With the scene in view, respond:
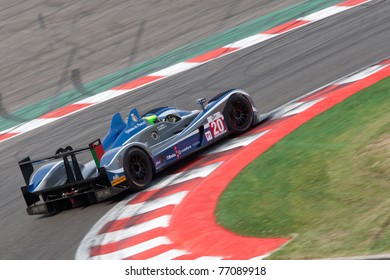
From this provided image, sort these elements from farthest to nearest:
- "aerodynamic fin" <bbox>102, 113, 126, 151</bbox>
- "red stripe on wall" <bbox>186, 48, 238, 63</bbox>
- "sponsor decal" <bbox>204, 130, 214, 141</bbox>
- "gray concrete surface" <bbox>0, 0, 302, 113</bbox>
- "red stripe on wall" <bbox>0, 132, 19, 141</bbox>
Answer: "gray concrete surface" <bbox>0, 0, 302, 113</bbox>, "red stripe on wall" <bbox>186, 48, 238, 63</bbox>, "red stripe on wall" <bbox>0, 132, 19, 141</bbox>, "sponsor decal" <bbox>204, 130, 214, 141</bbox>, "aerodynamic fin" <bbox>102, 113, 126, 151</bbox>

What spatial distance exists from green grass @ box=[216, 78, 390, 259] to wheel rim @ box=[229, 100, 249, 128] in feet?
3.51

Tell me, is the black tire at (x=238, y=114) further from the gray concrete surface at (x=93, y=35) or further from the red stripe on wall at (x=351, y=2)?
the red stripe on wall at (x=351, y=2)

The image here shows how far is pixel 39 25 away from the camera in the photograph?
2348cm

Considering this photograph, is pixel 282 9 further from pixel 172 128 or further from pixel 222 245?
pixel 222 245

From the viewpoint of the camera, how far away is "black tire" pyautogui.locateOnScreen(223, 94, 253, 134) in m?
12.9

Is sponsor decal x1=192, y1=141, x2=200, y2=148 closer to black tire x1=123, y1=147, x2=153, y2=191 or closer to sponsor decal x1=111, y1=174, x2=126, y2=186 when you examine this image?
black tire x1=123, y1=147, x2=153, y2=191

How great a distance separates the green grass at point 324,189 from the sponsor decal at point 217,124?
117 centimetres

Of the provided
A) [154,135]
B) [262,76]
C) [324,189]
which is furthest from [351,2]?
[324,189]

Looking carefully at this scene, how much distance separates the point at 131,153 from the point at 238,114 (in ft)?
7.29

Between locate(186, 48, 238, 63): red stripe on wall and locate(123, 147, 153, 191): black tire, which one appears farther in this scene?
locate(186, 48, 238, 63): red stripe on wall

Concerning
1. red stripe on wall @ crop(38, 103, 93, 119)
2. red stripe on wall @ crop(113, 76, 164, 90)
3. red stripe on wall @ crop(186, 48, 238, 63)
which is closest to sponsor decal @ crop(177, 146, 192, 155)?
red stripe on wall @ crop(38, 103, 93, 119)

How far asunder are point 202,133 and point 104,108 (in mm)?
5404

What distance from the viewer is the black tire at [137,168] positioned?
1150cm

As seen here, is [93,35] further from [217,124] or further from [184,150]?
[184,150]
